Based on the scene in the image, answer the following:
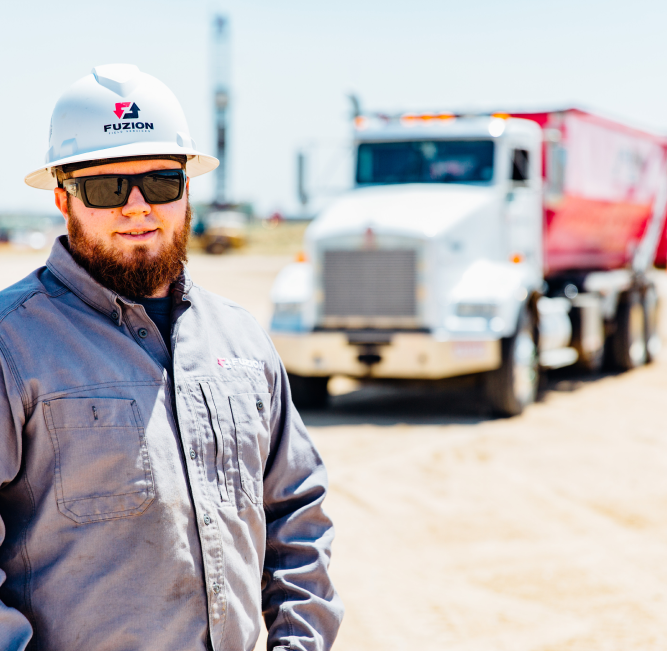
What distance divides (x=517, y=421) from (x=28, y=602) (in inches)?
324

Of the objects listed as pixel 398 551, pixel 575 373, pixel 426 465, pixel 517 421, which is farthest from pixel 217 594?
pixel 575 373

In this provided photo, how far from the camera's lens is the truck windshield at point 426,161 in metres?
10.5

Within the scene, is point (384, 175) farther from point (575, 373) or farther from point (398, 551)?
point (398, 551)

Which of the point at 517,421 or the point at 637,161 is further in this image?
the point at 637,161

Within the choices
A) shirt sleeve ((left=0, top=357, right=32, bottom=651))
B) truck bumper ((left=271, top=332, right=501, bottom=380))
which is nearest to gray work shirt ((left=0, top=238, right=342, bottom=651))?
shirt sleeve ((left=0, top=357, right=32, bottom=651))

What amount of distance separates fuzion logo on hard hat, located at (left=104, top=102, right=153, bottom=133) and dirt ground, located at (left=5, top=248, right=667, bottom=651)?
286 centimetres

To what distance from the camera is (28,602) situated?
1.96m

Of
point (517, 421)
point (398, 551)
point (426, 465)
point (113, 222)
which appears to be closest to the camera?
point (113, 222)

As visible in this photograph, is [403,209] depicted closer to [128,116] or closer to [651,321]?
[651,321]

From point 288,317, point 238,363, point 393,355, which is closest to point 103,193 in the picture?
point 238,363

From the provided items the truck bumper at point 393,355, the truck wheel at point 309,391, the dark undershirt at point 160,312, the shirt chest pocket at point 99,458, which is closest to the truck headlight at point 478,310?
the truck bumper at point 393,355

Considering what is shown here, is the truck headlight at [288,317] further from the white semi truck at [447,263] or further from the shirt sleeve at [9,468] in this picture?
the shirt sleeve at [9,468]

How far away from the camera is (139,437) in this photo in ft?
6.71

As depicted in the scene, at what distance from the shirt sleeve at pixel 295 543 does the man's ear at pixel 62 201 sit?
0.62 m
